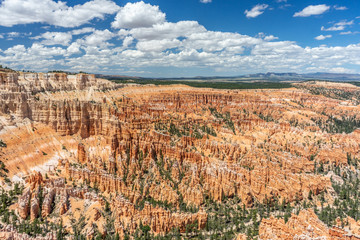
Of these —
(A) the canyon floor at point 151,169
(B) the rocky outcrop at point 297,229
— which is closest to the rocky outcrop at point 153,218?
(A) the canyon floor at point 151,169

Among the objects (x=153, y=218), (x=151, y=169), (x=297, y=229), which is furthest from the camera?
(x=151, y=169)

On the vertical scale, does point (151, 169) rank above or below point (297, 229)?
below

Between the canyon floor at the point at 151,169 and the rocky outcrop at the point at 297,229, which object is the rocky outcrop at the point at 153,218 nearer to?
the canyon floor at the point at 151,169

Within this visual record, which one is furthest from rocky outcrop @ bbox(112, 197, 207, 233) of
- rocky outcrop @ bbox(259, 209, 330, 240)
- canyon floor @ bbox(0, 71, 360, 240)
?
rocky outcrop @ bbox(259, 209, 330, 240)

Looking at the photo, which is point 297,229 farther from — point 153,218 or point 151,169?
point 151,169

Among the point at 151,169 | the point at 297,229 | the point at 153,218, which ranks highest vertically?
the point at 297,229

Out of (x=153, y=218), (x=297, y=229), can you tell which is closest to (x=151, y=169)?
(x=153, y=218)

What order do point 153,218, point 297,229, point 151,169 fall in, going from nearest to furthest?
point 297,229
point 153,218
point 151,169

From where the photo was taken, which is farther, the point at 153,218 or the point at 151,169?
the point at 151,169

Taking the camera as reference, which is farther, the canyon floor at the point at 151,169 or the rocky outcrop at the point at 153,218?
the rocky outcrop at the point at 153,218
